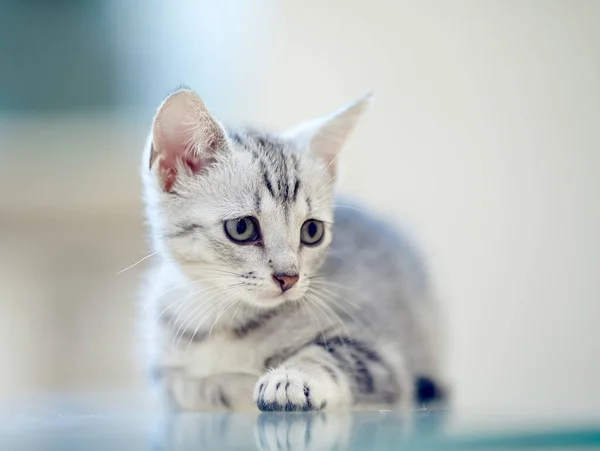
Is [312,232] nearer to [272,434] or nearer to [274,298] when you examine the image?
[274,298]

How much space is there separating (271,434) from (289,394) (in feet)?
0.32

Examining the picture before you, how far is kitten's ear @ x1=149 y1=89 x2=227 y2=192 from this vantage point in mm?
856

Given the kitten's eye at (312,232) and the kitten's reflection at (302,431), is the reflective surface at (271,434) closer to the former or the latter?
the kitten's reflection at (302,431)

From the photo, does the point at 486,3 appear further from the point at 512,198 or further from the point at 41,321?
the point at 41,321

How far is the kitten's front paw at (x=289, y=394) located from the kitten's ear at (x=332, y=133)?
357 mm

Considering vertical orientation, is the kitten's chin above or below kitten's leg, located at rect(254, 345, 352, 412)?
above

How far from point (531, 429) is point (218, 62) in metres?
0.79

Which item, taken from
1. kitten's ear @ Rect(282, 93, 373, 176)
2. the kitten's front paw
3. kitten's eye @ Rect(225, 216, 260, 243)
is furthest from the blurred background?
the kitten's front paw

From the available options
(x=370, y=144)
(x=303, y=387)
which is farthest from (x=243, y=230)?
(x=370, y=144)

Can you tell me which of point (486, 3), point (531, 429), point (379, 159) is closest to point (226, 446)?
point (531, 429)

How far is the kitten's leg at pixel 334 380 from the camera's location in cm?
Result: 79

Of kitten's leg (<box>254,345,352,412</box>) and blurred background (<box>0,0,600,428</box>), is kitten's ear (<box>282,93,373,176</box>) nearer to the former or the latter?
blurred background (<box>0,0,600,428</box>)

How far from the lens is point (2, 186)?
1165 millimetres

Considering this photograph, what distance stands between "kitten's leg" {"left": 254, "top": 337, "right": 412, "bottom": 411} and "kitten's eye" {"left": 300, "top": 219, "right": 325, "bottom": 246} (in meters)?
0.14
